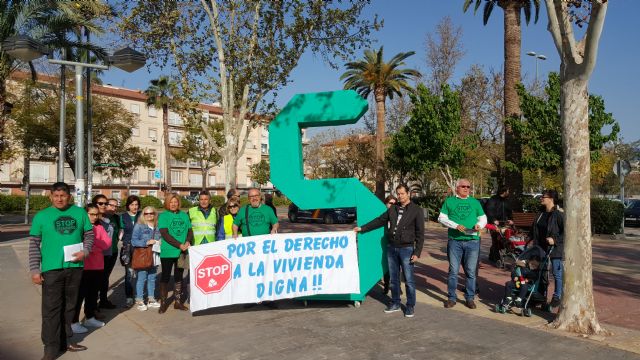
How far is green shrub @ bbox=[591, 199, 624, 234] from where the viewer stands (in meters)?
16.9

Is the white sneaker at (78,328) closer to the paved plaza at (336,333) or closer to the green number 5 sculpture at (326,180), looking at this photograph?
the paved plaza at (336,333)

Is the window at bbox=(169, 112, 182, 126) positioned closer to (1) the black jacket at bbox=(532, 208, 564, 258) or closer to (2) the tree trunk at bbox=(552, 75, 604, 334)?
(1) the black jacket at bbox=(532, 208, 564, 258)

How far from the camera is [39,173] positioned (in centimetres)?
5584

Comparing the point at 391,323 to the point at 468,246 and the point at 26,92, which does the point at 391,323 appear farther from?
the point at 26,92

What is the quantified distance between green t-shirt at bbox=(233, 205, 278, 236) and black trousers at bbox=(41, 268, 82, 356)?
259cm

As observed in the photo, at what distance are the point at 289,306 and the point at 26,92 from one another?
30.2 meters

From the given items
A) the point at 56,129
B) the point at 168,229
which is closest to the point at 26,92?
the point at 56,129

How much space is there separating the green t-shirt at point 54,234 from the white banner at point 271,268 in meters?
1.78

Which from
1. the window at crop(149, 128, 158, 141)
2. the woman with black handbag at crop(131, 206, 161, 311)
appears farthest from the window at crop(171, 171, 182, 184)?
the woman with black handbag at crop(131, 206, 161, 311)

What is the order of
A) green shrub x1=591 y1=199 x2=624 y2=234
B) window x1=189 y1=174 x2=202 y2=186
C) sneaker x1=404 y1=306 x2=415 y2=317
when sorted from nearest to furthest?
sneaker x1=404 y1=306 x2=415 y2=317 < green shrub x1=591 y1=199 x2=624 y2=234 < window x1=189 y1=174 x2=202 y2=186

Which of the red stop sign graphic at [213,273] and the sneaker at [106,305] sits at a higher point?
the red stop sign graphic at [213,273]

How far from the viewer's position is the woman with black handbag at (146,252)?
692 centimetres

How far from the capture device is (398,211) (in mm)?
6902

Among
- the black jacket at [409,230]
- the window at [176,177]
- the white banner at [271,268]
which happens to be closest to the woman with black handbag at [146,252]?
the white banner at [271,268]
